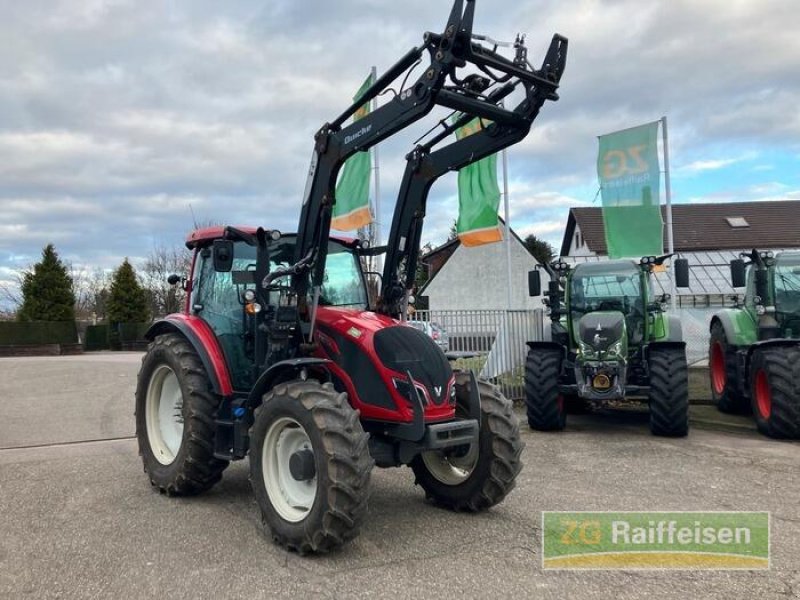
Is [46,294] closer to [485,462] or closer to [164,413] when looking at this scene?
[164,413]

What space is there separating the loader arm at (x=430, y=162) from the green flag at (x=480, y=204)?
7.22 metres

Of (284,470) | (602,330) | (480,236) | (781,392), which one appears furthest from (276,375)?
(480,236)

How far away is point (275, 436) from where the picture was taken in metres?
4.69

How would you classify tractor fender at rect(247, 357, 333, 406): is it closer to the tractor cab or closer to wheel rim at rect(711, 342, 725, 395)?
the tractor cab

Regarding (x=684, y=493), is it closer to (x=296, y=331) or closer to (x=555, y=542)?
(x=555, y=542)

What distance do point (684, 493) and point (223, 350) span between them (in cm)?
421

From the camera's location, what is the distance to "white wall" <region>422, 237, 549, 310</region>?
34.3 meters

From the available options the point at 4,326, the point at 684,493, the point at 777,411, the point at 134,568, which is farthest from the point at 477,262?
the point at 134,568

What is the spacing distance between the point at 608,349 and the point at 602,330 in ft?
0.86

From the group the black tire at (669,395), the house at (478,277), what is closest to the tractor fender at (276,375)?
the black tire at (669,395)

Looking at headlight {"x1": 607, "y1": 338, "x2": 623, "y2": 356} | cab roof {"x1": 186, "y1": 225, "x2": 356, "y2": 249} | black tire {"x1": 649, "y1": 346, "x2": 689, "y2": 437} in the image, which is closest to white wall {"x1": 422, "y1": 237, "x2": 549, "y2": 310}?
headlight {"x1": 607, "y1": 338, "x2": 623, "y2": 356}

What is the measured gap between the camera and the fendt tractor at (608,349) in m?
8.49

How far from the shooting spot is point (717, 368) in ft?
36.2

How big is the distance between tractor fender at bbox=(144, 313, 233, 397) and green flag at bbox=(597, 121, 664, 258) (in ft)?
31.0
